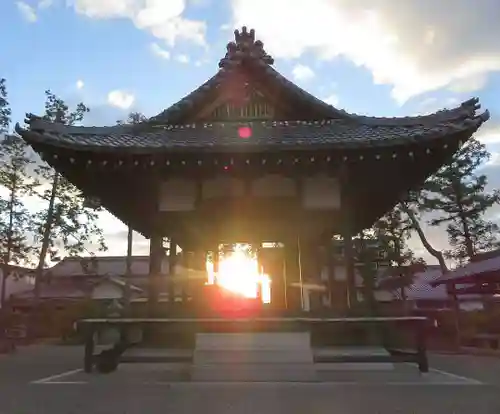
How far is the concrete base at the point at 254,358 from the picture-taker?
7.22 meters

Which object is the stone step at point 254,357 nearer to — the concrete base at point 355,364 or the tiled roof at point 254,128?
the concrete base at point 355,364

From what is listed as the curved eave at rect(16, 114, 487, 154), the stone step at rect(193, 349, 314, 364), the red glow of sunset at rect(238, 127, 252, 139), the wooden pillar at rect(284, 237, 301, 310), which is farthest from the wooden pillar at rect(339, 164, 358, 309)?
the wooden pillar at rect(284, 237, 301, 310)

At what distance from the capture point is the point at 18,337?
22484 mm

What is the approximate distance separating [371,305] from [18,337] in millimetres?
20171

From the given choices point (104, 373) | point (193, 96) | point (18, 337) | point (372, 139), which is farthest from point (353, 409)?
point (18, 337)

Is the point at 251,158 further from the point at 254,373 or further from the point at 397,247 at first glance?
the point at 397,247

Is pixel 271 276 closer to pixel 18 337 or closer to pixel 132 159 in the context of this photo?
pixel 132 159

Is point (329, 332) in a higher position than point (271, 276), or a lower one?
lower

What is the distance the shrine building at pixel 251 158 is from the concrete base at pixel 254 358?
4.73ft

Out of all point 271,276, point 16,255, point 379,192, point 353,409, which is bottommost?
point 353,409

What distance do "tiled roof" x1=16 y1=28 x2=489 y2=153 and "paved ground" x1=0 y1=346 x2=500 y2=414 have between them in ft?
11.5

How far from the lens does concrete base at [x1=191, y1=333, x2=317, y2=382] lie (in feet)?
23.7

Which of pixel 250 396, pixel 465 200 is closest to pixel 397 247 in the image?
pixel 465 200

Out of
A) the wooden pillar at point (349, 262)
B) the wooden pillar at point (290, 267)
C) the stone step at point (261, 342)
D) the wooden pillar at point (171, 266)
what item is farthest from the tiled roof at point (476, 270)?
the wooden pillar at point (171, 266)
